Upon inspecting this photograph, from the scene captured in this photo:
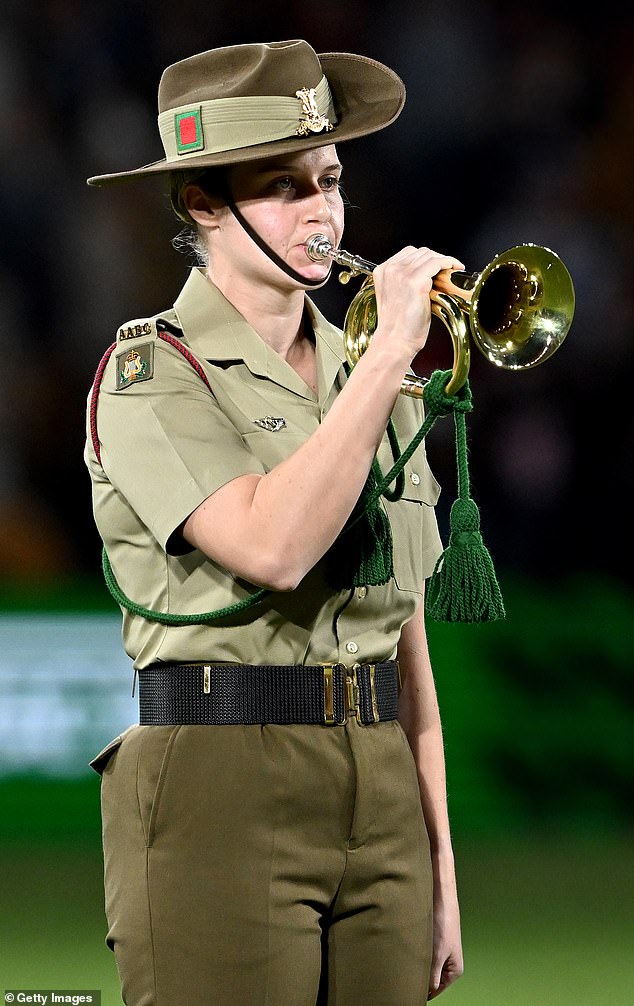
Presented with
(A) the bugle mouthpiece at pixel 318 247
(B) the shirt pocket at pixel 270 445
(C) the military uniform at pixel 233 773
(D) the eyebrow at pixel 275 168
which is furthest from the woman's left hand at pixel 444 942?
(D) the eyebrow at pixel 275 168

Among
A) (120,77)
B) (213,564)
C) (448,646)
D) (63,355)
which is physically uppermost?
(120,77)

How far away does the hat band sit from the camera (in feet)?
5.72

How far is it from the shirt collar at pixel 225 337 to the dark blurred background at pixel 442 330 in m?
2.39

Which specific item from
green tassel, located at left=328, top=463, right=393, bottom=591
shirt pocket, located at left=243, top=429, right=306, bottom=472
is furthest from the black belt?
shirt pocket, located at left=243, top=429, right=306, bottom=472

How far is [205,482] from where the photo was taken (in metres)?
1.57

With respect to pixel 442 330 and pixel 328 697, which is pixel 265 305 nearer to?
pixel 328 697

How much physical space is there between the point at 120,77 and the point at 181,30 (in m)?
0.24

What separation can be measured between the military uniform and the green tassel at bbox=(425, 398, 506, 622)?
0.25ft

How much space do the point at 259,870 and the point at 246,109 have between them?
3.04 feet

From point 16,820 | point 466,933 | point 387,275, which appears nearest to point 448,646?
point 466,933

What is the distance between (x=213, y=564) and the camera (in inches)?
64.5

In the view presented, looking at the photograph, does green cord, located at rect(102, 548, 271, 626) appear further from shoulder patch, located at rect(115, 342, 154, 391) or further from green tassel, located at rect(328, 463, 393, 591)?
shoulder patch, located at rect(115, 342, 154, 391)

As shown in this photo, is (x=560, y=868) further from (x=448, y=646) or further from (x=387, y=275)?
(x=387, y=275)

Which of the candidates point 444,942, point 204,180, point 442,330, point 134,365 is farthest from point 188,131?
point 442,330
